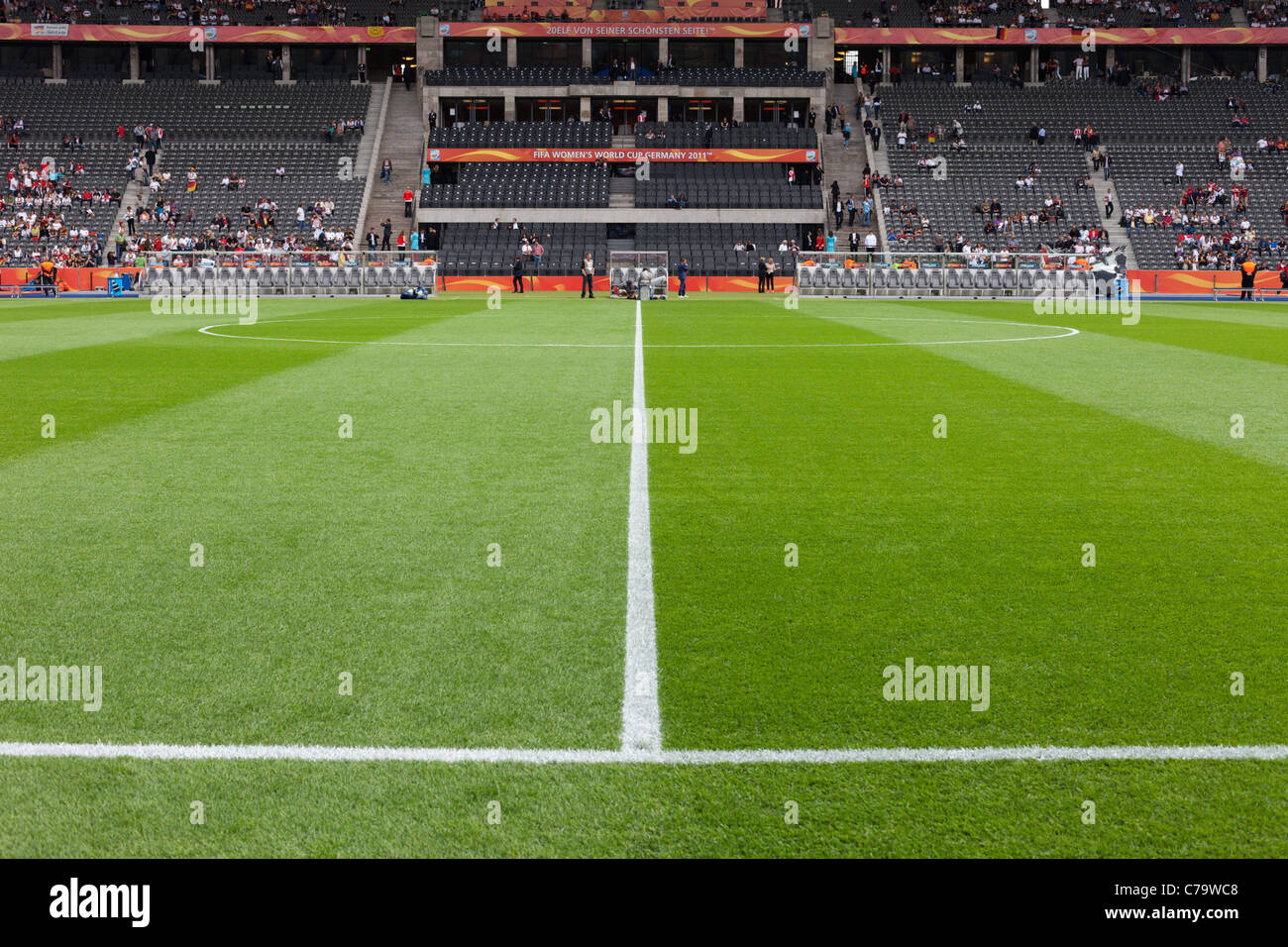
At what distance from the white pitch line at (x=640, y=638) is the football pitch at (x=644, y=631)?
0.08 feet

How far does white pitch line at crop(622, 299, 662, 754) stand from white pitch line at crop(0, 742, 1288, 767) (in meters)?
0.18

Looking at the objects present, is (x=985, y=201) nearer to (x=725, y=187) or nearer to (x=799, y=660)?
(x=725, y=187)

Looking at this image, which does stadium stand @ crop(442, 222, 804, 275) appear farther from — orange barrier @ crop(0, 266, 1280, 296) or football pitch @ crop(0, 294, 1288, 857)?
football pitch @ crop(0, 294, 1288, 857)

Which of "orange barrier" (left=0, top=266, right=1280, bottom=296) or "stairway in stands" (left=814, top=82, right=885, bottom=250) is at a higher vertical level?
"stairway in stands" (left=814, top=82, right=885, bottom=250)

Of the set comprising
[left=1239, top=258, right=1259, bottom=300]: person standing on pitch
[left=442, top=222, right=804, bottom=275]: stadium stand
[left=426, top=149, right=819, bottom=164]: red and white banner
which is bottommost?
[left=1239, top=258, right=1259, bottom=300]: person standing on pitch

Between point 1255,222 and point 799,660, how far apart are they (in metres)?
67.0

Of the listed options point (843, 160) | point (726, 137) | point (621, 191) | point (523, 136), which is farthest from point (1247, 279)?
point (523, 136)

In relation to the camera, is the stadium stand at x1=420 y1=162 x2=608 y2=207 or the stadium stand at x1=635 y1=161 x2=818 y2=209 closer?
the stadium stand at x1=635 y1=161 x2=818 y2=209

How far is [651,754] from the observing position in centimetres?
410

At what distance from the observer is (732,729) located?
432 centimetres

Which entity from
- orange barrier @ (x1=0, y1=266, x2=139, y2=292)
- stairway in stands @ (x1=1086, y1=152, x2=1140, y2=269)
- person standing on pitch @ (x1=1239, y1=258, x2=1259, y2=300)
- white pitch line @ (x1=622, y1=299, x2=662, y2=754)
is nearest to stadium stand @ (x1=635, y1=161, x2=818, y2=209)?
stairway in stands @ (x1=1086, y1=152, x2=1140, y2=269)

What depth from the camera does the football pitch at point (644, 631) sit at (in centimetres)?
367

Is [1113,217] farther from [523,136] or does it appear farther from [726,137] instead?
[523,136]

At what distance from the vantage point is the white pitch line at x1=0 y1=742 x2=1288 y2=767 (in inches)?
159
